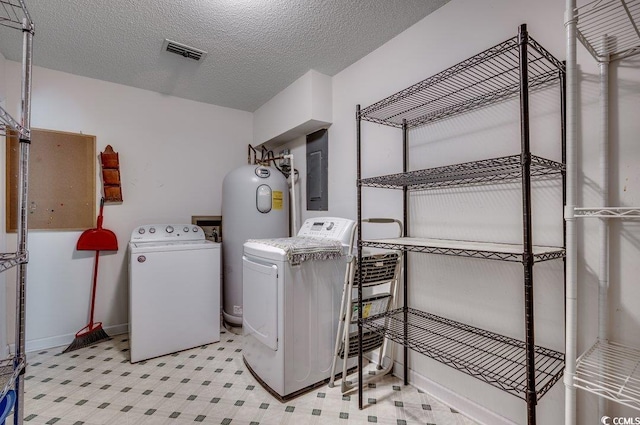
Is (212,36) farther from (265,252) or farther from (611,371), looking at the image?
(611,371)

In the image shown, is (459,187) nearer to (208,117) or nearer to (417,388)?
(417,388)

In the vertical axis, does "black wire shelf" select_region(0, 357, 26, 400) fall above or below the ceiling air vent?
below

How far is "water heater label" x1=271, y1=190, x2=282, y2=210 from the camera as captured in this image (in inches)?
116

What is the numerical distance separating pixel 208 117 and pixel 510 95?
292 cm

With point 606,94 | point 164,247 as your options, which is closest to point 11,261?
point 164,247

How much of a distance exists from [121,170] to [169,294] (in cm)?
136

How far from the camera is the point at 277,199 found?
297cm

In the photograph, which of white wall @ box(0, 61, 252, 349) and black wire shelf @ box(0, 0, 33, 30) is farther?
white wall @ box(0, 61, 252, 349)

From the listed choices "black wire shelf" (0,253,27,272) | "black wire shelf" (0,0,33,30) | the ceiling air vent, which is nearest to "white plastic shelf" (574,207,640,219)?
"black wire shelf" (0,253,27,272)

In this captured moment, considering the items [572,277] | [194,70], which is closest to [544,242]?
[572,277]

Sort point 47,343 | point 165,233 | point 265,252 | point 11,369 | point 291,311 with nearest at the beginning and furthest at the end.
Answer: point 11,369 → point 291,311 → point 265,252 → point 47,343 → point 165,233

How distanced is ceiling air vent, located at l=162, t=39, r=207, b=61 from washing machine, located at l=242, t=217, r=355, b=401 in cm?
154

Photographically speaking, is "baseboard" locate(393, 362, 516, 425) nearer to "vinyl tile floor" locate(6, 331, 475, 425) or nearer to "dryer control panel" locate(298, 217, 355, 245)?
"vinyl tile floor" locate(6, 331, 475, 425)

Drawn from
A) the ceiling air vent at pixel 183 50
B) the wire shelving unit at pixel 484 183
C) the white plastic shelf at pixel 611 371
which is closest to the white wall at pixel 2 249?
the ceiling air vent at pixel 183 50
